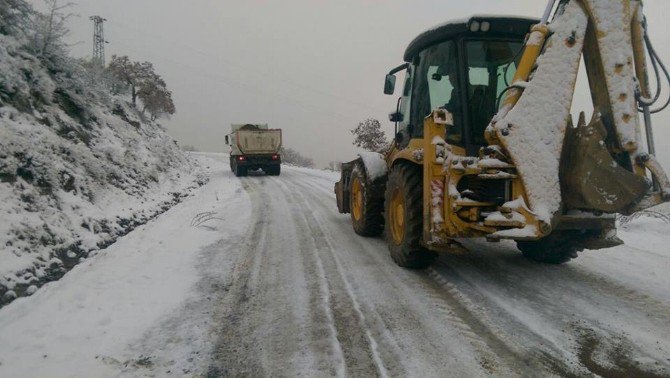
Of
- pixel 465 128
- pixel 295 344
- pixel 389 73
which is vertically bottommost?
pixel 295 344

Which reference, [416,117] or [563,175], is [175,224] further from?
[563,175]

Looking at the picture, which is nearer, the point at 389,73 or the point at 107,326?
the point at 107,326

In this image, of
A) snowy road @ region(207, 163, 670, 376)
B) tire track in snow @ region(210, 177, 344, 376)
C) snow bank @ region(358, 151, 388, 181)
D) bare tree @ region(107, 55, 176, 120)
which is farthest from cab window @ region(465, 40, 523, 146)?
bare tree @ region(107, 55, 176, 120)

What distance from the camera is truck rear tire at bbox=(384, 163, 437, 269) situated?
4293mm

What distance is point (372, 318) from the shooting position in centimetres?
329

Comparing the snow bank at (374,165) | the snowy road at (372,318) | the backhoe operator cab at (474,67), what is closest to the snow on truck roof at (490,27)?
the backhoe operator cab at (474,67)

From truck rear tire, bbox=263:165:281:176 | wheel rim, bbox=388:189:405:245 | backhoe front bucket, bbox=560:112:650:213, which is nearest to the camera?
backhoe front bucket, bbox=560:112:650:213

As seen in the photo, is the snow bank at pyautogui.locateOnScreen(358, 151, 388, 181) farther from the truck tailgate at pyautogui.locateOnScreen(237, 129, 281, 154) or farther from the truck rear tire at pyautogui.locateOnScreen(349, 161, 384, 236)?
the truck tailgate at pyautogui.locateOnScreen(237, 129, 281, 154)

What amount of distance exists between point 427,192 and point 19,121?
6820 millimetres

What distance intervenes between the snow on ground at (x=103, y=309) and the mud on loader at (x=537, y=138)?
2583 millimetres

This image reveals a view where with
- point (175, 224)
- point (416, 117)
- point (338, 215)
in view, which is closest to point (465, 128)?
point (416, 117)

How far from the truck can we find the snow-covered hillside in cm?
761

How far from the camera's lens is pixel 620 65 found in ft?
10.4

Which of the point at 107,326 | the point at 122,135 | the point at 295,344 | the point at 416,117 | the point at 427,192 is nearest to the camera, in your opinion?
the point at 295,344
